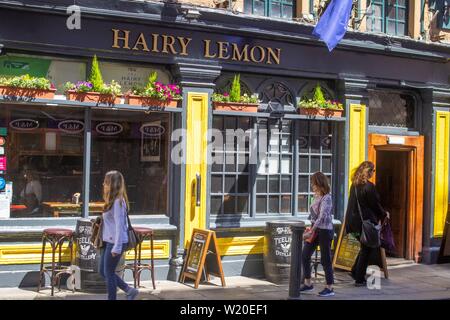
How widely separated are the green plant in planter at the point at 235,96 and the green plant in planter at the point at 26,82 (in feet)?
8.47

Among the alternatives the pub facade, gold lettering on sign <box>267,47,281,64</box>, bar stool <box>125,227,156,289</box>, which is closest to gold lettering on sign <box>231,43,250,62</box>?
the pub facade

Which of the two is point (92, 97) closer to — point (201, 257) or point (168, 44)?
point (168, 44)

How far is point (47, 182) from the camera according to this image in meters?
Answer: 9.14

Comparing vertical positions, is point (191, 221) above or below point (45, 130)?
below

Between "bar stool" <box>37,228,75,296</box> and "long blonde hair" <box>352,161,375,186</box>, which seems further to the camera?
"long blonde hair" <box>352,161,375,186</box>

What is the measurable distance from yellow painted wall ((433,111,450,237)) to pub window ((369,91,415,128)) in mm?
530

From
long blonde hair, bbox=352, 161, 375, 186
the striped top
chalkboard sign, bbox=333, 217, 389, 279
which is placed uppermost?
long blonde hair, bbox=352, 161, 375, 186

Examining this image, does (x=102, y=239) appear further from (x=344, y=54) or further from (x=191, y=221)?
(x=344, y=54)

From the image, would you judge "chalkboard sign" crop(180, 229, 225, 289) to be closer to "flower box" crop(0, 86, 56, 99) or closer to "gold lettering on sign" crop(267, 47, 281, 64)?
"flower box" crop(0, 86, 56, 99)

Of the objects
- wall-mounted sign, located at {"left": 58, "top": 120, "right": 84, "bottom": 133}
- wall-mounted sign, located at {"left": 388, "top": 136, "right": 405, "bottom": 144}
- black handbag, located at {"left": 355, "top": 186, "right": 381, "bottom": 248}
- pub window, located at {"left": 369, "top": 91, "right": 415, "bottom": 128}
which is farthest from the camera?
pub window, located at {"left": 369, "top": 91, "right": 415, "bottom": 128}

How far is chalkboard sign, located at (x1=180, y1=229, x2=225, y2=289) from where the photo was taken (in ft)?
30.4

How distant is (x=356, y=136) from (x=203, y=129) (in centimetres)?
297
